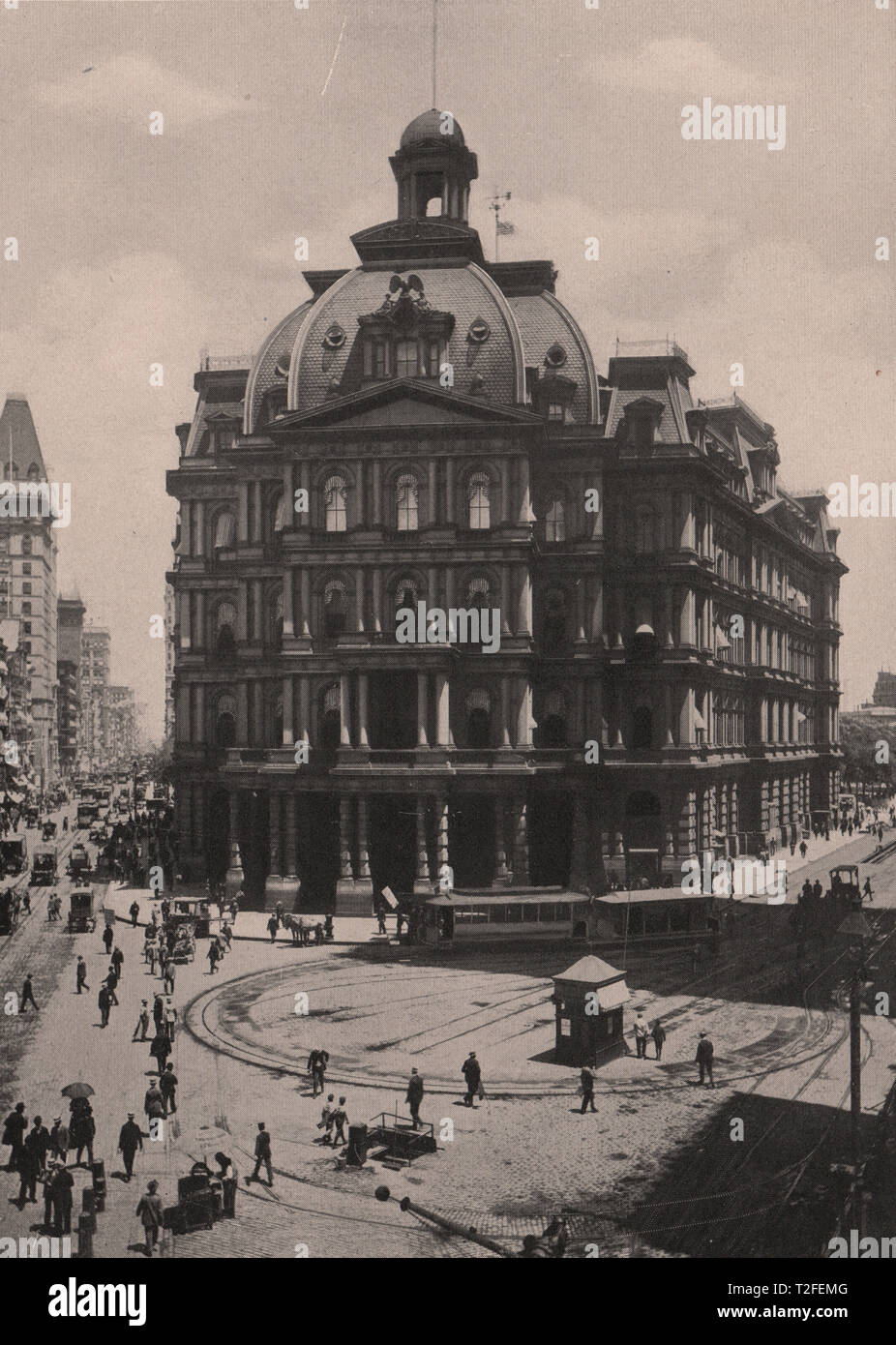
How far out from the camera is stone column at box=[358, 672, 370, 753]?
60125 mm

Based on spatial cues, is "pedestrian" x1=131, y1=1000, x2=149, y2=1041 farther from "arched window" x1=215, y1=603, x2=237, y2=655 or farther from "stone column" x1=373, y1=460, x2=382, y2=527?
"arched window" x1=215, y1=603, x2=237, y2=655

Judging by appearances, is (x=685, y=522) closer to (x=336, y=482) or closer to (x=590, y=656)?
(x=590, y=656)

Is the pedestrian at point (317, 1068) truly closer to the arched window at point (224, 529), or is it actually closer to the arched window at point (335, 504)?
the arched window at point (335, 504)

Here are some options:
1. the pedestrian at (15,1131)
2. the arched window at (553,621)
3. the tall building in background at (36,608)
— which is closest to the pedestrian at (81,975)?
the pedestrian at (15,1131)

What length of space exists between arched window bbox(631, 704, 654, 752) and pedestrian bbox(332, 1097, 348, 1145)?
41901mm

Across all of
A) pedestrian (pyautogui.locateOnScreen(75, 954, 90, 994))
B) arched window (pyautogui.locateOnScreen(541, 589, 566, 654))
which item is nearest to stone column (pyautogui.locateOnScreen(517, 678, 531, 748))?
arched window (pyautogui.locateOnScreen(541, 589, 566, 654))

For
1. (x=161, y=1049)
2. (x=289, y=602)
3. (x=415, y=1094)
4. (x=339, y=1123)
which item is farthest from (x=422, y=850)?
(x=339, y=1123)

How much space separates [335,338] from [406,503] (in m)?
9.36

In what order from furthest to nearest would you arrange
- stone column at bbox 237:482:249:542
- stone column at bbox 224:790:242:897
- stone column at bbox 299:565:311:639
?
stone column at bbox 237:482:249:542 < stone column at bbox 224:790:242:897 < stone column at bbox 299:565:311:639

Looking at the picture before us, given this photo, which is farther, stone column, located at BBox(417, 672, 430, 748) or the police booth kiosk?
stone column, located at BBox(417, 672, 430, 748)

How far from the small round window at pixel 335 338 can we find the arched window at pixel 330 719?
54.6ft

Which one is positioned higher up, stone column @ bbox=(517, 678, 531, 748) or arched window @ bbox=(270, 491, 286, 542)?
arched window @ bbox=(270, 491, 286, 542)

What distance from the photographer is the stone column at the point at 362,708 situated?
60125 millimetres

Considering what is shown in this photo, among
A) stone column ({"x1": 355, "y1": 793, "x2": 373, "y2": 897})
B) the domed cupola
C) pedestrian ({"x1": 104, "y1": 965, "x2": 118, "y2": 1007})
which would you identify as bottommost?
pedestrian ({"x1": 104, "y1": 965, "x2": 118, "y2": 1007})
